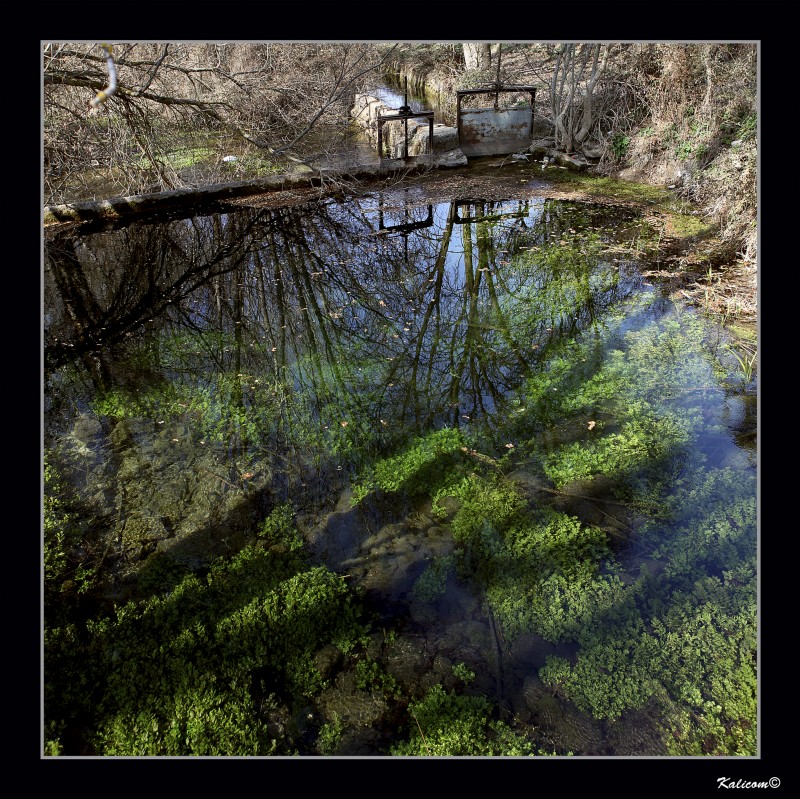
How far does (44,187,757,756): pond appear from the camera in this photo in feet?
10.1

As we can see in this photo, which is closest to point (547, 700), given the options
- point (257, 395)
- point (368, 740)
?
point (368, 740)

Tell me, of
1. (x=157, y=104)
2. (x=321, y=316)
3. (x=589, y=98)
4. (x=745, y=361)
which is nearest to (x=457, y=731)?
(x=745, y=361)

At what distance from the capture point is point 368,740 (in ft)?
9.70

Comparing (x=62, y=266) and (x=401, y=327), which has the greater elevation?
(x=62, y=266)

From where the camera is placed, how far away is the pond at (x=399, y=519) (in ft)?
10.1

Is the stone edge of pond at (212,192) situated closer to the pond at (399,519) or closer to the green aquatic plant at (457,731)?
the pond at (399,519)

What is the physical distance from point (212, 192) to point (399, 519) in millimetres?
8268

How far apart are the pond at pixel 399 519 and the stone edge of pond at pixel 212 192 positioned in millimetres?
3062

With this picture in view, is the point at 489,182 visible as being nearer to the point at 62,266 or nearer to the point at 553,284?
the point at 553,284

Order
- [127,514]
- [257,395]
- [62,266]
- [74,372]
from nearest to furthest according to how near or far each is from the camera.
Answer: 1. [127,514]
2. [257,395]
3. [74,372]
4. [62,266]

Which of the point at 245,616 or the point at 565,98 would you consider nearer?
the point at 245,616

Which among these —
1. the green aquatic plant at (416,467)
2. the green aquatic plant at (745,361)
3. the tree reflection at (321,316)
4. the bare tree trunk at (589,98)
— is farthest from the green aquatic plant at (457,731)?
the bare tree trunk at (589,98)

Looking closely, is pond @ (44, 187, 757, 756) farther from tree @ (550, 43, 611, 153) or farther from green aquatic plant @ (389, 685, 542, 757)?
tree @ (550, 43, 611, 153)

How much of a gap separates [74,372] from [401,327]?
341cm
